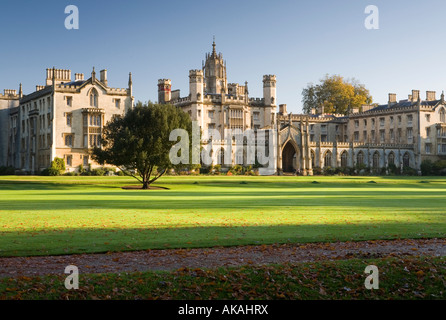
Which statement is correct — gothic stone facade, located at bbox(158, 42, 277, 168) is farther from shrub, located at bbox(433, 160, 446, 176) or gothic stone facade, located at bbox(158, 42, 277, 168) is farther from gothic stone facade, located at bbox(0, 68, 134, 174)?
shrub, located at bbox(433, 160, 446, 176)

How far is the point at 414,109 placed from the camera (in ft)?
301

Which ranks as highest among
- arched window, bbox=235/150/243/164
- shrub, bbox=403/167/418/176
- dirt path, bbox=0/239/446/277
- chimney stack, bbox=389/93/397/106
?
chimney stack, bbox=389/93/397/106

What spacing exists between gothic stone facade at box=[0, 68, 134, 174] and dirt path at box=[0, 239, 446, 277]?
58037 millimetres

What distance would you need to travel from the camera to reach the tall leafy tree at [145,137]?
46438mm

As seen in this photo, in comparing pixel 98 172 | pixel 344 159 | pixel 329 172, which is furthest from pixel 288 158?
pixel 98 172

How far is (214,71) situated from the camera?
99.1 meters

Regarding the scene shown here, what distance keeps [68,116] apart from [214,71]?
34.9m

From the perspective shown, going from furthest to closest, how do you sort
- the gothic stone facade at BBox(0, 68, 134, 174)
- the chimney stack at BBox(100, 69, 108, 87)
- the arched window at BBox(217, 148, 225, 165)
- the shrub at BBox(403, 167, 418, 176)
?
Result: the shrub at BBox(403, 167, 418, 176) → the arched window at BBox(217, 148, 225, 165) → the chimney stack at BBox(100, 69, 108, 87) → the gothic stone facade at BBox(0, 68, 134, 174)

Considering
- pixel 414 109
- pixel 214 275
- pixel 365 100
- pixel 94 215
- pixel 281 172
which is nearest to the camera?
Result: pixel 214 275

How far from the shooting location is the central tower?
320ft

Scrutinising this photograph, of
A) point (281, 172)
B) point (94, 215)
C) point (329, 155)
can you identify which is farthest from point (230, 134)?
point (94, 215)

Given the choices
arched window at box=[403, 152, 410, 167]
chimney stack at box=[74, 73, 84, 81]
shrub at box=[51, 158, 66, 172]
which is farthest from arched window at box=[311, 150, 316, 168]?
shrub at box=[51, 158, 66, 172]
